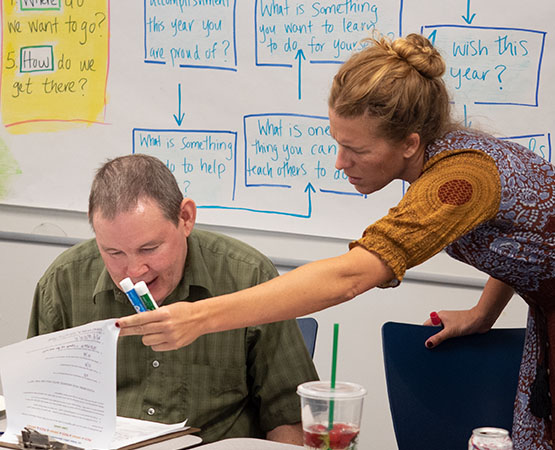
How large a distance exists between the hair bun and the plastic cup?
67cm

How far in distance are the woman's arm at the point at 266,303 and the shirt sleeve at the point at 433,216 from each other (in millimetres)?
27

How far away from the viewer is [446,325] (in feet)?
6.41

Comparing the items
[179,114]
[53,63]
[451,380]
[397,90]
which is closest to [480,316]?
[451,380]

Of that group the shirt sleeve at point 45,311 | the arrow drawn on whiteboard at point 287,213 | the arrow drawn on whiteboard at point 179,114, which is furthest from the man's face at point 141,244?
the arrow drawn on whiteboard at point 179,114

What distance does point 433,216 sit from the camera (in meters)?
1.42

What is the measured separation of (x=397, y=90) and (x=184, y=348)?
719 mm

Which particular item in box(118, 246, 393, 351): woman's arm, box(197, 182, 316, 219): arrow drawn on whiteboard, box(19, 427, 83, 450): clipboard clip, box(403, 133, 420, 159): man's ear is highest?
box(403, 133, 420, 159): man's ear

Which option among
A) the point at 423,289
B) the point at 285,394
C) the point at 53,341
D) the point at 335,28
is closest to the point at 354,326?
the point at 423,289

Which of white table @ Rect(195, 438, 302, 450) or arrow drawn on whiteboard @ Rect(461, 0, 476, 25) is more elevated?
arrow drawn on whiteboard @ Rect(461, 0, 476, 25)

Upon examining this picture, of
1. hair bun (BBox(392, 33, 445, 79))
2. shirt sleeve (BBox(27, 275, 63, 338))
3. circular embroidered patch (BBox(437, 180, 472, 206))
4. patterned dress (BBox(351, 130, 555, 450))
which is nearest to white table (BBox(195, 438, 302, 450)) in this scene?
patterned dress (BBox(351, 130, 555, 450))

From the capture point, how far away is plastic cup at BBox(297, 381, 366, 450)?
47.2 inches

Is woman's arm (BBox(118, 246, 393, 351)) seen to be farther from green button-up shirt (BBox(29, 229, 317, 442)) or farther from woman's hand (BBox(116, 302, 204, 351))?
green button-up shirt (BBox(29, 229, 317, 442))

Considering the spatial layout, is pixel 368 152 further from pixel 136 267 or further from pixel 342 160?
pixel 136 267

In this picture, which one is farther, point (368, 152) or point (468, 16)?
point (468, 16)
